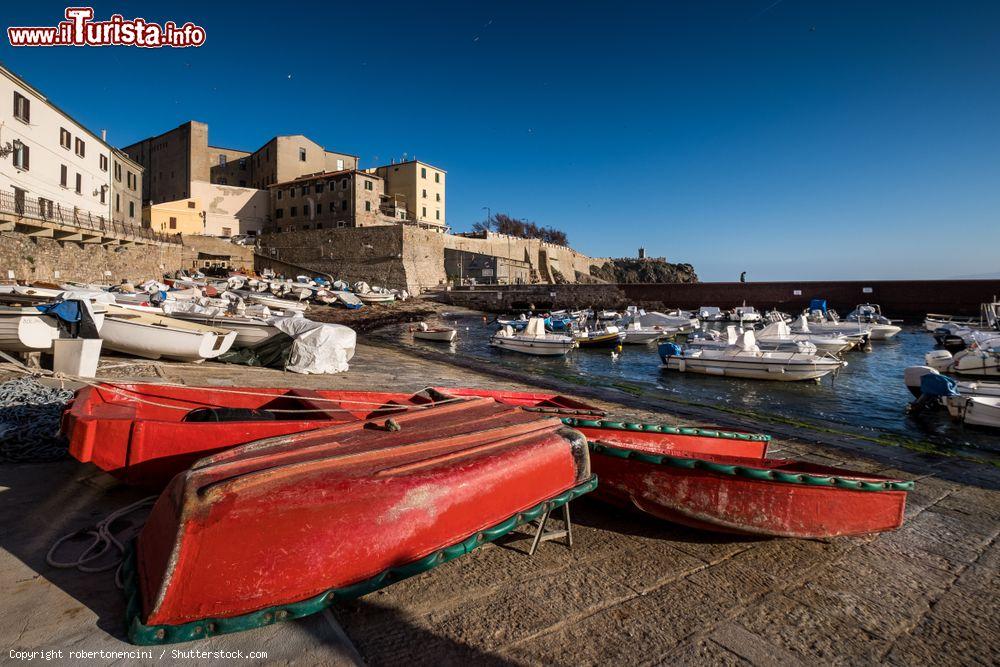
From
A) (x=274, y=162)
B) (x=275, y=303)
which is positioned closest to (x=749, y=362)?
(x=275, y=303)

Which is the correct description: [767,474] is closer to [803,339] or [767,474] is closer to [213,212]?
[803,339]

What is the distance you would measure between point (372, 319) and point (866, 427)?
26.1m

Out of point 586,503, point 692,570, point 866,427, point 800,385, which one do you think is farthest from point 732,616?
point 800,385

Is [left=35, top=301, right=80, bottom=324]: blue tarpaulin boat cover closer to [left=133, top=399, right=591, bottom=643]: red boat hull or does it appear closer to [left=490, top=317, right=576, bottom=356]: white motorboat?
[left=133, top=399, right=591, bottom=643]: red boat hull

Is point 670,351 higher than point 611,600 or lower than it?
higher

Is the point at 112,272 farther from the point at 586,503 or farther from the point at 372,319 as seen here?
the point at 586,503

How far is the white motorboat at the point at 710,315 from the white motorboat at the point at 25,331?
39889 mm

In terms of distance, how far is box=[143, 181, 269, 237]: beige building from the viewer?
4531 centimetres

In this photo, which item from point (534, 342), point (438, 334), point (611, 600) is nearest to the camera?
point (611, 600)

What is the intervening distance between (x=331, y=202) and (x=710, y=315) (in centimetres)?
3553

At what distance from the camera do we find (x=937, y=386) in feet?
35.8

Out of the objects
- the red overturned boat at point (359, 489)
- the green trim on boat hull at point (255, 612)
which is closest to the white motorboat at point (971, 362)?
the red overturned boat at point (359, 489)

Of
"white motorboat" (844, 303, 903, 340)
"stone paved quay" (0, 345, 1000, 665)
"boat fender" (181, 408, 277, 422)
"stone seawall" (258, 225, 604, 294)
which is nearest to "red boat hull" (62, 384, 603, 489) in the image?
"boat fender" (181, 408, 277, 422)

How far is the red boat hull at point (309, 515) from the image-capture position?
2281 millimetres
